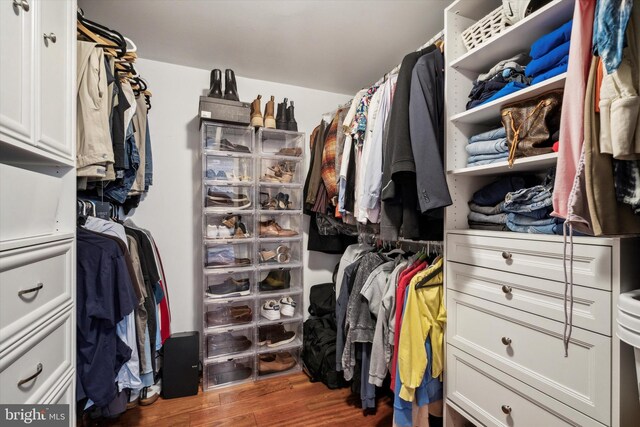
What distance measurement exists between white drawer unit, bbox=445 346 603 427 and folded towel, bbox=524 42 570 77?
106 centimetres

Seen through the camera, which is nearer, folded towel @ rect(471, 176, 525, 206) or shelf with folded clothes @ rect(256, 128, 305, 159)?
folded towel @ rect(471, 176, 525, 206)

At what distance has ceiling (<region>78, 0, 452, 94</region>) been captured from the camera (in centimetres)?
148

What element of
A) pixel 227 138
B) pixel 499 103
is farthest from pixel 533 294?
pixel 227 138

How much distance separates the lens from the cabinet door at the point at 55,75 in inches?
32.0

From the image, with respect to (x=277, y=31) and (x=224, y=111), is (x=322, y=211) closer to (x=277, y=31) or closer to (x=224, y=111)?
(x=224, y=111)

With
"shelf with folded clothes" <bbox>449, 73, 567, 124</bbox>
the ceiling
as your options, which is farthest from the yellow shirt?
the ceiling

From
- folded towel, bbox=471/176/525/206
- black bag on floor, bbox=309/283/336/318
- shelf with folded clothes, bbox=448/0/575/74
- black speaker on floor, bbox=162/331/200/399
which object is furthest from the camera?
black bag on floor, bbox=309/283/336/318

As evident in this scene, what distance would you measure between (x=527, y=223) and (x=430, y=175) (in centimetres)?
38

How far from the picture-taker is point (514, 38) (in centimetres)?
107

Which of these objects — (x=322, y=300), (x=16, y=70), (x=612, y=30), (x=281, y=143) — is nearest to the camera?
(x=612, y=30)

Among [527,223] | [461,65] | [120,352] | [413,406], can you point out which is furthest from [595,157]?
[120,352]

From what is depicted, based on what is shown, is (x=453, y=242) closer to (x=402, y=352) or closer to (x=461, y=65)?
(x=402, y=352)

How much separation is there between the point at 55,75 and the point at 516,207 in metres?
1.61

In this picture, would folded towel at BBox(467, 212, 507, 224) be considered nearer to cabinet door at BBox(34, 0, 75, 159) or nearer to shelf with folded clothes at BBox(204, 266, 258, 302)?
shelf with folded clothes at BBox(204, 266, 258, 302)
